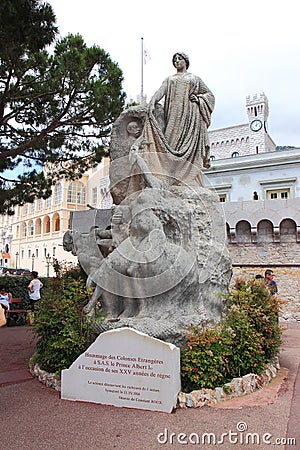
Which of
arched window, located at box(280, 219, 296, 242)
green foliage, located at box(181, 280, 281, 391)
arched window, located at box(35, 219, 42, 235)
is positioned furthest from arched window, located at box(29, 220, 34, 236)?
green foliage, located at box(181, 280, 281, 391)

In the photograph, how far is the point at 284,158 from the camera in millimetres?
25922

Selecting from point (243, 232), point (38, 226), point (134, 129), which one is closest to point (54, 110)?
point (134, 129)

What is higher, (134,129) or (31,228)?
(31,228)

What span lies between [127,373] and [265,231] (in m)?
15.7

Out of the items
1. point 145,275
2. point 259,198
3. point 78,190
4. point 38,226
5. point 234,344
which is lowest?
point 234,344

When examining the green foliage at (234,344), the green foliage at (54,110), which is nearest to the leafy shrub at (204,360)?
the green foliage at (234,344)

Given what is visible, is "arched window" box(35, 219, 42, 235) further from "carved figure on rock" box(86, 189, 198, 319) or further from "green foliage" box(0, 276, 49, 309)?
"carved figure on rock" box(86, 189, 198, 319)

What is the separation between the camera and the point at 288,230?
1830 centimetres

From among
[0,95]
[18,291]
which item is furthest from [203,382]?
[18,291]

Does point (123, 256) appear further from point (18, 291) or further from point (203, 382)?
point (18, 291)

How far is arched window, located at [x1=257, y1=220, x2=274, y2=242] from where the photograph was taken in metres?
18.7

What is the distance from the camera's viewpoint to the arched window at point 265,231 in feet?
61.3

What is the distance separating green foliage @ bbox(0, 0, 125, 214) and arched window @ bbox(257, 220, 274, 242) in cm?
964

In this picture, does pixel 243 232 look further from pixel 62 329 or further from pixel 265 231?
pixel 62 329
